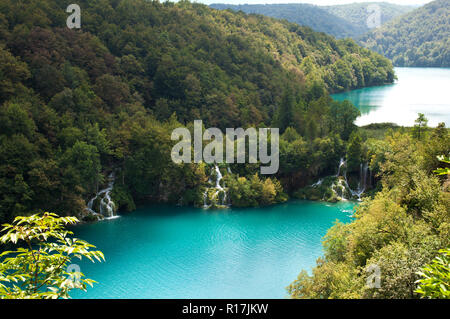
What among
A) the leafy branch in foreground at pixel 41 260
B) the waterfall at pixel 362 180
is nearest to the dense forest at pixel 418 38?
the waterfall at pixel 362 180

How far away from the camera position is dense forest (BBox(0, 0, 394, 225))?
28.5 metres

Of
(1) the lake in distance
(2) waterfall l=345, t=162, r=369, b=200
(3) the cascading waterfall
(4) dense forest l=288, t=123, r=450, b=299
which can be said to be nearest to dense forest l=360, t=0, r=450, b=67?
(2) waterfall l=345, t=162, r=369, b=200

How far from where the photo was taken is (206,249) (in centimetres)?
2502

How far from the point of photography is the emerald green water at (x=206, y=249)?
20.2 meters

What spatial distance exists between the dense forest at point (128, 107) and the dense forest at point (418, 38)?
103764 mm

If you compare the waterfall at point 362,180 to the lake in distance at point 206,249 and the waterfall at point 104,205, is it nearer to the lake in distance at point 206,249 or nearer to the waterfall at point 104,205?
the lake in distance at point 206,249

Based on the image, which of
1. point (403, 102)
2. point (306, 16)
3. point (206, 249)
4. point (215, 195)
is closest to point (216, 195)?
point (215, 195)

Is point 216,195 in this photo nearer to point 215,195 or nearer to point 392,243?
point 215,195

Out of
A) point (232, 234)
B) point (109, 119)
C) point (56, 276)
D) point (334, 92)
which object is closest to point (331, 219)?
point (232, 234)

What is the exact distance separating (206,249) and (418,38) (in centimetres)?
15684

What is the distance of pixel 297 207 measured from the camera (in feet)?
108

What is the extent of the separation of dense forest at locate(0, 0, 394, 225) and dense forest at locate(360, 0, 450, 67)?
103764 millimetres

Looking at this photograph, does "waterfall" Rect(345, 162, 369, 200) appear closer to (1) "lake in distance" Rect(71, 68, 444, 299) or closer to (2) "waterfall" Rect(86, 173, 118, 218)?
(1) "lake in distance" Rect(71, 68, 444, 299)

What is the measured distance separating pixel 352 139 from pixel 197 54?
24.9m
